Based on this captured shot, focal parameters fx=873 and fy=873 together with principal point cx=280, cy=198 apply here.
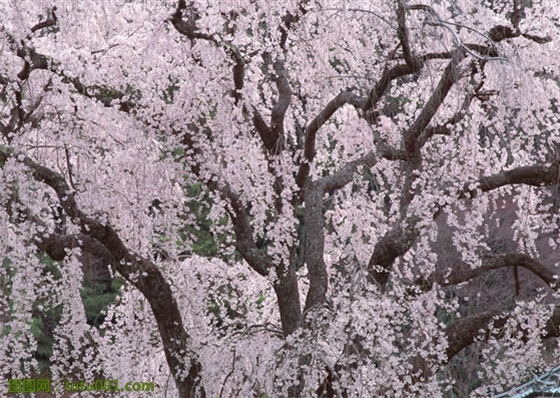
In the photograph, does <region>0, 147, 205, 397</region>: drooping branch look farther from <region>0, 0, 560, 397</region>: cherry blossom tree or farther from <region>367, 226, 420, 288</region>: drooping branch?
<region>367, 226, 420, 288</region>: drooping branch

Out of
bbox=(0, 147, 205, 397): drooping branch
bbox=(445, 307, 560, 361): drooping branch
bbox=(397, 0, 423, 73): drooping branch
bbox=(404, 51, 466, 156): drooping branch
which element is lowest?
bbox=(445, 307, 560, 361): drooping branch

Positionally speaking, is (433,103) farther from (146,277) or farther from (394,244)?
(146,277)

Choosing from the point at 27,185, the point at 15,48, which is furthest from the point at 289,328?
the point at 15,48

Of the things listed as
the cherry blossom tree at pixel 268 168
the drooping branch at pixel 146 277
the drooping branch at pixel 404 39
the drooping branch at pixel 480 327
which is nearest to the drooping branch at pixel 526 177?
the cherry blossom tree at pixel 268 168

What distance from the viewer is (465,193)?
19.7 feet

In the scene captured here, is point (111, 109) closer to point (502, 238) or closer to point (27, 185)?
point (27, 185)

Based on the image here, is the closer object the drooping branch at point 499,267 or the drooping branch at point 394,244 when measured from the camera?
the drooping branch at point 394,244

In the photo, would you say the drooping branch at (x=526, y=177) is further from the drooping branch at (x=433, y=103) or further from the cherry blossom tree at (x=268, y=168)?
the drooping branch at (x=433, y=103)

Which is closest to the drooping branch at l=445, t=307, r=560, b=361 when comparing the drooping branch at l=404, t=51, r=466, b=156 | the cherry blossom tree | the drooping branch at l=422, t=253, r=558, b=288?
the cherry blossom tree

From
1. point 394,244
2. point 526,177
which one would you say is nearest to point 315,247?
point 394,244

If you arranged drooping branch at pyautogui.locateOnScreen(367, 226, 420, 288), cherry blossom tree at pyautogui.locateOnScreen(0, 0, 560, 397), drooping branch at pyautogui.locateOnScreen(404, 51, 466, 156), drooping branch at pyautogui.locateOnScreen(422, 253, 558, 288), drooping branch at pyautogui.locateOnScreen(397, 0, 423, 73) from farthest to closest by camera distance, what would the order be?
1. drooping branch at pyautogui.locateOnScreen(422, 253, 558, 288)
2. drooping branch at pyautogui.locateOnScreen(367, 226, 420, 288)
3. cherry blossom tree at pyautogui.locateOnScreen(0, 0, 560, 397)
4. drooping branch at pyautogui.locateOnScreen(404, 51, 466, 156)
5. drooping branch at pyautogui.locateOnScreen(397, 0, 423, 73)

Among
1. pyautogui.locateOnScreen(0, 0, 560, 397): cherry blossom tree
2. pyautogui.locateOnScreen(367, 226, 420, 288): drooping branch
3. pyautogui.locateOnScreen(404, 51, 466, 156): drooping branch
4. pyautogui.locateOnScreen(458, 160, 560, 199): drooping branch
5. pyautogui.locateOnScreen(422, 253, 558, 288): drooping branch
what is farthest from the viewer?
pyautogui.locateOnScreen(422, 253, 558, 288): drooping branch

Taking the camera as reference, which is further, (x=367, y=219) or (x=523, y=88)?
(x=367, y=219)

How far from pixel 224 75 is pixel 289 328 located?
1813 millimetres
